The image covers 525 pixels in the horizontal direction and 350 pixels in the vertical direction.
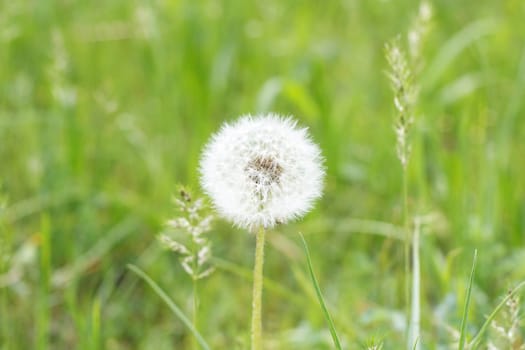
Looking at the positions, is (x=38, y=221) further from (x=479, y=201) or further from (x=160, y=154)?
(x=479, y=201)

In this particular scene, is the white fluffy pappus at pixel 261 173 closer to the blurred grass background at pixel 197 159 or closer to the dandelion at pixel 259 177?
the dandelion at pixel 259 177

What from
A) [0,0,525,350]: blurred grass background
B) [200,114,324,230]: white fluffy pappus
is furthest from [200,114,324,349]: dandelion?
[0,0,525,350]: blurred grass background

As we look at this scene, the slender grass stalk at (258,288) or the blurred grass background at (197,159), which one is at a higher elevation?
the blurred grass background at (197,159)

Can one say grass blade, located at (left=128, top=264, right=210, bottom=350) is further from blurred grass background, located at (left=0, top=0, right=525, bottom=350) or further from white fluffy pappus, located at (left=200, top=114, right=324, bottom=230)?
blurred grass background, located at (left=0, top=0, right=525, bottom=350)

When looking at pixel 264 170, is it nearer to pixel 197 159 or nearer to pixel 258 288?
pixel 258 288

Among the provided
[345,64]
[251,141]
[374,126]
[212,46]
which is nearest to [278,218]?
[251,141]

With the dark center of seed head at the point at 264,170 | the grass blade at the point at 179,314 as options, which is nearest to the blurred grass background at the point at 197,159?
the grass blade at the point at 179,314
